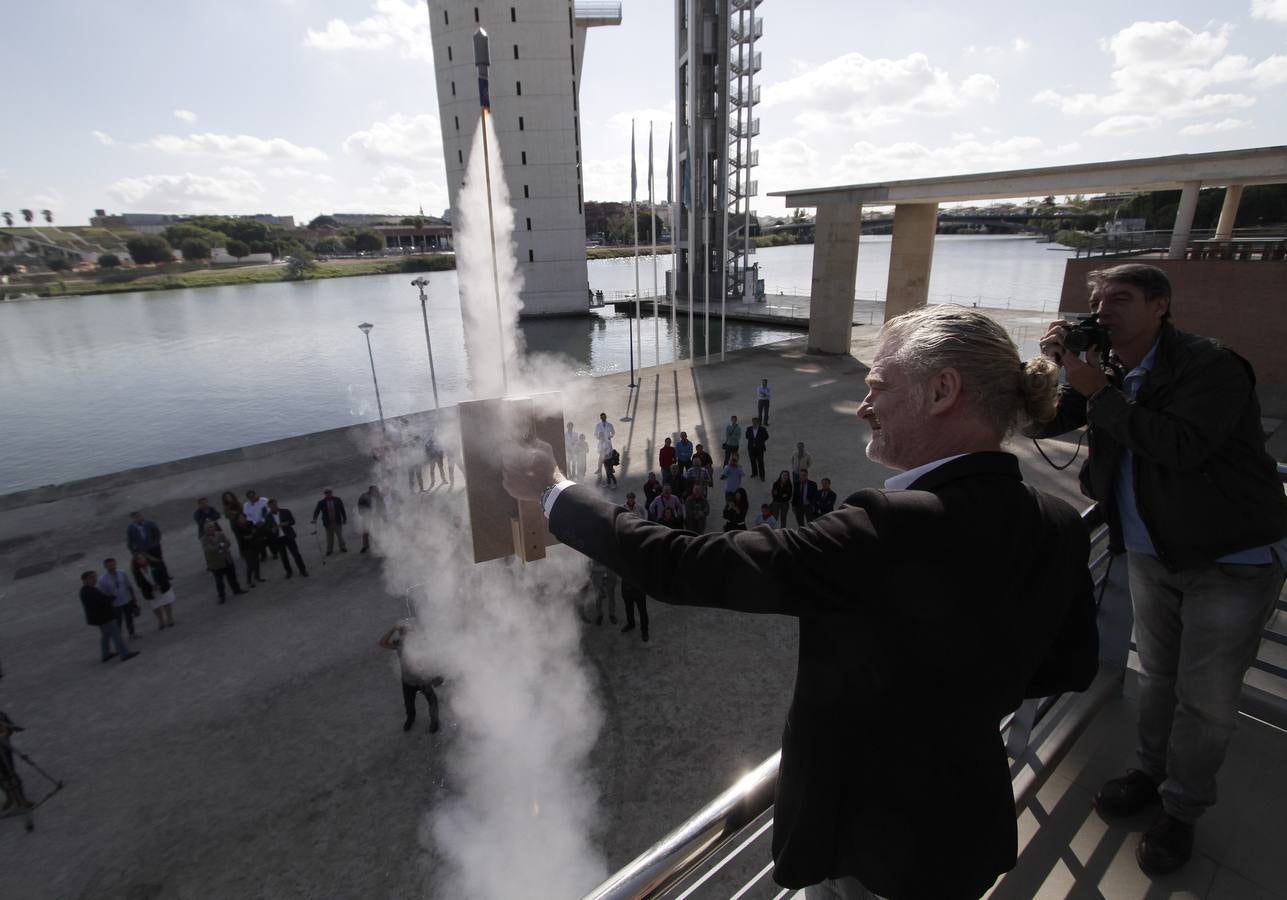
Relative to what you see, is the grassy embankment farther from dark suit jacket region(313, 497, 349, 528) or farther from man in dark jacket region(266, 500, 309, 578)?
man in dark jacket region(266, 500, 309, 578)

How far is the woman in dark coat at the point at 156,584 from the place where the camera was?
1126 cm

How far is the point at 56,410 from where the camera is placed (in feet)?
126

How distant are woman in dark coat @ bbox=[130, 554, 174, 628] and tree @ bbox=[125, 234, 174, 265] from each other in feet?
421

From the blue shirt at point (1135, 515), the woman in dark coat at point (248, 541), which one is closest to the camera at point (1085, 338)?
the blue shirt at point (1135, 515)

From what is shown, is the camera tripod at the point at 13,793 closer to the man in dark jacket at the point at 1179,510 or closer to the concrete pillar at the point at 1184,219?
the man in dark jacket at the point at 1179,510

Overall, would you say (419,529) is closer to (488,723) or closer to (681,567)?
(488,723)

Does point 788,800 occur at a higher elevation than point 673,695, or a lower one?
higher

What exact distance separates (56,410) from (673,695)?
47344mm

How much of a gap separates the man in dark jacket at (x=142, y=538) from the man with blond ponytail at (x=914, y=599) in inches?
542

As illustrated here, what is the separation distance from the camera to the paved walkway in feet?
22.2

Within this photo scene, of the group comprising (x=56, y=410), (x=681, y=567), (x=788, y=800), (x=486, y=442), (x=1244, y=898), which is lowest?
(x=56, y=410)

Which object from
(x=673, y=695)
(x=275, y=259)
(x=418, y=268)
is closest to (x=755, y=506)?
(x=673, y=695)

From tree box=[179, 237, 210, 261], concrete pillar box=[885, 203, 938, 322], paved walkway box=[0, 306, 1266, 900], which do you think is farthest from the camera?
tree box=[179, 237, 210, 261]

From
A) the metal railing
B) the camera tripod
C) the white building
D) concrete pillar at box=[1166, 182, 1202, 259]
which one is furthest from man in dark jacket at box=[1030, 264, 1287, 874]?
the white building
